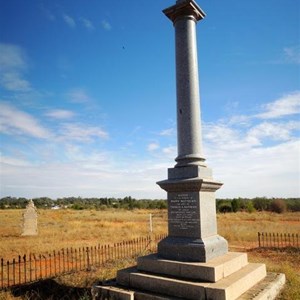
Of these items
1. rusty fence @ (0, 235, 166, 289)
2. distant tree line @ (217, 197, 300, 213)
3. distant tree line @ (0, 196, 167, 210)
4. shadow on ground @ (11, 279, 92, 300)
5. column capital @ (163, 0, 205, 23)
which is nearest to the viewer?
shadow on ground @ (11, 279, 92, 300)

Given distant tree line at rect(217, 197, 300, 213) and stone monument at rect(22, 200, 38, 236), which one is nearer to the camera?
stone monument at rect(22, 200, 38, 236)

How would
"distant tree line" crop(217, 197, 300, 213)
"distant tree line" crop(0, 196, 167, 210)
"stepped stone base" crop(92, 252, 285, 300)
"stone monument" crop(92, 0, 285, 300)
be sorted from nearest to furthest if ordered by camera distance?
1. "stepped stone base" crop(92, 252, 285, 300)
2. "stone monument" crop(92, 0, 285, 300)
3. "distant tree line" crop(217, 197, 300, 213)
4. "distant tree line" crop(0, 196, 167, 210)

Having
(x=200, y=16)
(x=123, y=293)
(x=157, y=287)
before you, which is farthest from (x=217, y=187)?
(x=200, y=16)

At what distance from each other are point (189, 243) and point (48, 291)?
383cm

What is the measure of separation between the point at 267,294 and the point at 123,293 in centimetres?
281

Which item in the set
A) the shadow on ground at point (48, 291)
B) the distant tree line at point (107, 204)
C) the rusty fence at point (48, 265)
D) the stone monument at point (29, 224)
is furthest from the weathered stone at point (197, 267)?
the distant tree line at point (107, 204)

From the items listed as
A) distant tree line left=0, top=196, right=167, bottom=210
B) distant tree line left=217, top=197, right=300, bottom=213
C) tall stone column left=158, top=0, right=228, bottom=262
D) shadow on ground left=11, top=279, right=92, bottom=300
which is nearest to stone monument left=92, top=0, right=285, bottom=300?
tall stone column left=158, top=0, right=228, bottom=262

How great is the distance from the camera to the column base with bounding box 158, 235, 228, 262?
6.61 m

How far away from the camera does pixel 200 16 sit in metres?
8.29

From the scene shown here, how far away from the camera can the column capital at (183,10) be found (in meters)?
7.93

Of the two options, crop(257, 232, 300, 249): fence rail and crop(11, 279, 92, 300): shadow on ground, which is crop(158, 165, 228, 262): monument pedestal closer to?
crop(11, 279, 92, 300): shadow on ground

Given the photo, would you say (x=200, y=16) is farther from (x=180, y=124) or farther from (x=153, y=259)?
(x=153, y=259)

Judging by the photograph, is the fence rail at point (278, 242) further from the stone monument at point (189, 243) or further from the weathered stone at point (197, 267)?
the weathered stone at point (197, 267)

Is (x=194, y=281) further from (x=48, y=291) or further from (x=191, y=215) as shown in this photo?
(x=48, y=291)
